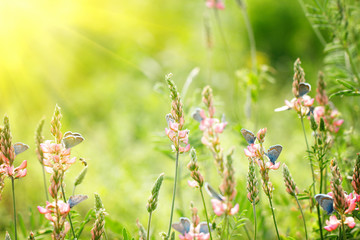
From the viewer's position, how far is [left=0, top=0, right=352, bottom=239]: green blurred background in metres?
2.06

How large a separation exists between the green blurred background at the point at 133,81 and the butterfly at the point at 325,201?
53 cm

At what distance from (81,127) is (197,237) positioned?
241cm

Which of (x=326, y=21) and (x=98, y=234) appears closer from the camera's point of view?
(x=98, y=234)

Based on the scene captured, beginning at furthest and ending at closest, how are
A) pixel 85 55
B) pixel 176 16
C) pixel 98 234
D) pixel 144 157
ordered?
pixel 176 16 < pixel 85 55 < pixel 144 157 < pixel 98 234

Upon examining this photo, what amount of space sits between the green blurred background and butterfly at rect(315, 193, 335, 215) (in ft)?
1.75

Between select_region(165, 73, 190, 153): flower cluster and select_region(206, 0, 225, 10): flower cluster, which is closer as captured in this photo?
select_region(165, 73, 190, 153): flower cluster

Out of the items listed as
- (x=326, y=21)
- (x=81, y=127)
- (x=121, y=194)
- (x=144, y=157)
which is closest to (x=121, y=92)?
(x=81, y=127)

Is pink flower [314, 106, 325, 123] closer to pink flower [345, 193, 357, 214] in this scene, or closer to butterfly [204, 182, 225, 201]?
pink flower [345, 193, 357, 214]

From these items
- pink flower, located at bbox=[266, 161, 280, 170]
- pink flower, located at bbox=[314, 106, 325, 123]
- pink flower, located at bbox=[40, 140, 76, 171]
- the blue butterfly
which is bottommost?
pink flower, located at bbox=[266, 161, 280, 170]

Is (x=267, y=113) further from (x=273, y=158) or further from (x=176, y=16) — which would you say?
(x=176, y=16)

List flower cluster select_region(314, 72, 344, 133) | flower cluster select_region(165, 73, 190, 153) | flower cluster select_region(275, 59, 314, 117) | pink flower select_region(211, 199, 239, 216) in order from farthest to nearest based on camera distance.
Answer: flower cluster select_region(314, 72, 344, 133), flower cluster select_region(275, 59, 314, 117), flower cluster select_region(165, 73, 190, 153), pink flower select_region(211, 199, 239, 216)

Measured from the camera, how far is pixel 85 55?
17.7 feet

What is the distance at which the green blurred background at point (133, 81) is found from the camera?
6.77 feet

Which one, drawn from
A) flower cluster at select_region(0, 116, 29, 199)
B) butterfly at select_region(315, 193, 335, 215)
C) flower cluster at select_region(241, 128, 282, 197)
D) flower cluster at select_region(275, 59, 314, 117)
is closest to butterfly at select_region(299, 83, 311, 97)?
flower cluster at select_region(275, 59, 314, 117)
